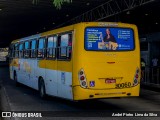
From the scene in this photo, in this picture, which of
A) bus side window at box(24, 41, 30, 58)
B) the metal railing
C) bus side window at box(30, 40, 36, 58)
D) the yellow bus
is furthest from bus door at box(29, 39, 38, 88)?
the metal railing

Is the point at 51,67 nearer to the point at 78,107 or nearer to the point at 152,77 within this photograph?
the point at 78,107

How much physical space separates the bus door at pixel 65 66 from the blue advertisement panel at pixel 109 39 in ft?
2.49

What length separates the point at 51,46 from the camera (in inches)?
559

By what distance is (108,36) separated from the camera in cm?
1188

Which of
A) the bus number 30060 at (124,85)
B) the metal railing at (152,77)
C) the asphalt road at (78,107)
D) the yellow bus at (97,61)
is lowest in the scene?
the asphalt road at (78,107)

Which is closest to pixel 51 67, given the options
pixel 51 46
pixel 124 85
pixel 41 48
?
pixel 51 46

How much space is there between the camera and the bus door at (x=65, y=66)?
11890 mm

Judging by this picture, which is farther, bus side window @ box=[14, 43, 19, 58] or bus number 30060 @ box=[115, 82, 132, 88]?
bus side window @ box=[14, 43, 19, 58]

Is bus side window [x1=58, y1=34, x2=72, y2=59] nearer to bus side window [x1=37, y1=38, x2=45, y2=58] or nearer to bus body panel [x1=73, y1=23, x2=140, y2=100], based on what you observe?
bus body panel [x1=73, y1=23, x2=140, y2=100]

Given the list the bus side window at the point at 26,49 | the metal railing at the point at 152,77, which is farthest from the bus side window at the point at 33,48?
the metal railing at the point at 152,77

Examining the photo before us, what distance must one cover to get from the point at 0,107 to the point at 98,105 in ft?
11.8

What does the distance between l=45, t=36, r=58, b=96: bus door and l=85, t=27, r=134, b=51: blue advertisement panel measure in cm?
239

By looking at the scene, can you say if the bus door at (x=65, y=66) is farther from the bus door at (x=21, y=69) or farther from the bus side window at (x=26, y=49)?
the bus door at (x=21, y=69)

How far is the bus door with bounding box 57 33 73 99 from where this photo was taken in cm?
1189
